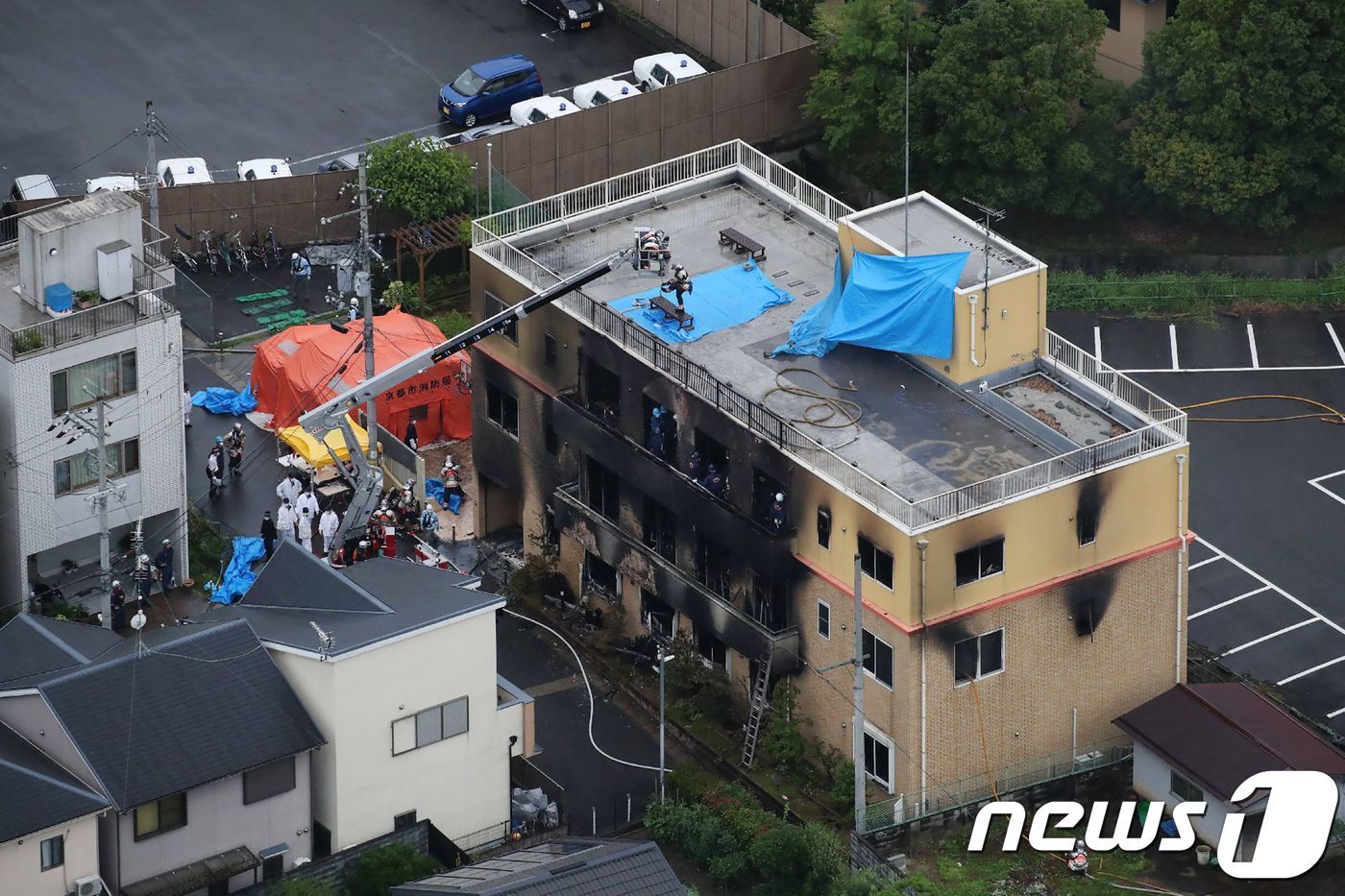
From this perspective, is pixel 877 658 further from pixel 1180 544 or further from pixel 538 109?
pixel 538 109

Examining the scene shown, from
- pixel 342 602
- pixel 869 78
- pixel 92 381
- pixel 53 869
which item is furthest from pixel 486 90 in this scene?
pixel 53 869

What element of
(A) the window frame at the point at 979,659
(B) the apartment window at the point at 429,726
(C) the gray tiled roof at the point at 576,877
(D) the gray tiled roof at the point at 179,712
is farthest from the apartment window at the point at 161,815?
(A) the window frame at the point at 979,659

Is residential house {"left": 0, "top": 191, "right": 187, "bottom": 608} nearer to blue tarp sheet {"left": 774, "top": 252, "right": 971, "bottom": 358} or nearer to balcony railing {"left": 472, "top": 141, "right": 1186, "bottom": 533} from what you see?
balcony railing {"left": 472, "top": 141, "right": 1186, "bottom": 533}

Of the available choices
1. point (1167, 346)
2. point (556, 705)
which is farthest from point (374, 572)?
point (1167, 346)

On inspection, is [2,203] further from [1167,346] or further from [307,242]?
[1167,346]

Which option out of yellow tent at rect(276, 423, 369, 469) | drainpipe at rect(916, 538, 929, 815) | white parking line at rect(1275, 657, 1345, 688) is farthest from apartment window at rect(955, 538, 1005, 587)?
yellow tent at rect(276, 423, 369, 469)
